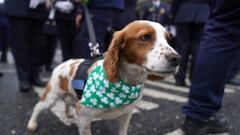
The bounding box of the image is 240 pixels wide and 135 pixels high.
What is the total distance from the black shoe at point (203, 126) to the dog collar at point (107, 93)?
0.64m

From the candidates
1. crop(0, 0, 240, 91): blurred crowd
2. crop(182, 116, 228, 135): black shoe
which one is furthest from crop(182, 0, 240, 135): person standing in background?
crop(0, 0, 240, 91): blurred crowd

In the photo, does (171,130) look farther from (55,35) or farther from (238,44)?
(55,35)

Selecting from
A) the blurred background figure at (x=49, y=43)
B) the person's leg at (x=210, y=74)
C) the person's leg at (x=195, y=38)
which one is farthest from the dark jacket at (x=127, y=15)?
the person's leg at (x=210, y=74)

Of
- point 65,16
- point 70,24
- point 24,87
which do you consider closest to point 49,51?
point 70,24

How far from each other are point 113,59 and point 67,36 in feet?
9.63

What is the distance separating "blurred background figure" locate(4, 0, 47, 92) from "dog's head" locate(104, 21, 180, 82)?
255cm

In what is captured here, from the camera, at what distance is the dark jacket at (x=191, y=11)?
5273mm

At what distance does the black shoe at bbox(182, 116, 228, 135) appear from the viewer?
2.73m

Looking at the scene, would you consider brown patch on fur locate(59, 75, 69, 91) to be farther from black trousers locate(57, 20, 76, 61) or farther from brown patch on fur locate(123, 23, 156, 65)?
black trousers locate(57, 20, 76, 61)

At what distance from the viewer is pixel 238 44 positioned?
259cm

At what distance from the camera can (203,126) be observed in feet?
9.04

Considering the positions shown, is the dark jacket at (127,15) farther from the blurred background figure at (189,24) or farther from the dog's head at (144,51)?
the dog's head at (144,51)

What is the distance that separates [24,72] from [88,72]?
7.63 ft

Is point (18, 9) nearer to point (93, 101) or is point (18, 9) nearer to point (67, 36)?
point (67, 36)
